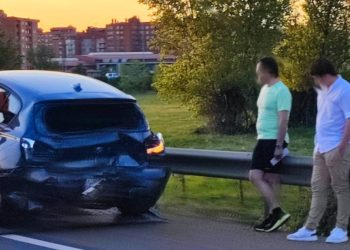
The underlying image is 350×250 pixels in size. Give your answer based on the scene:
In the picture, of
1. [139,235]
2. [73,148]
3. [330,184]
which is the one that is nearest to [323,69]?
[330,184]

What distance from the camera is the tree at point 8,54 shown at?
1101 inches

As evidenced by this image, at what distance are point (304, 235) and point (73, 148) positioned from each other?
Answer: 2.37 metres

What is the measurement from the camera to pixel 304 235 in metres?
6.76

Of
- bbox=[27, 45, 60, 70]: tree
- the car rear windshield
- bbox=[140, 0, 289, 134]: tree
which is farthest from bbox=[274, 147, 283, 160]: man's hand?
bbox=[27, 45, 60, 70]: tree

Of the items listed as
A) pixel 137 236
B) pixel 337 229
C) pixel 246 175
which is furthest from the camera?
pixel 246 175

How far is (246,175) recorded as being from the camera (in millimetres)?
7867

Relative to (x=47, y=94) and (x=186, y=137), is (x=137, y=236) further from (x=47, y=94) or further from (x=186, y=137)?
(x=186, y=137)

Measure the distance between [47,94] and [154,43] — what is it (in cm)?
1482

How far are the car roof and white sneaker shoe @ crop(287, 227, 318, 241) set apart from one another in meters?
2.27

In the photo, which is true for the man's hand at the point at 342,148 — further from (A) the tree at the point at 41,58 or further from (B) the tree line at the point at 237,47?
(A) the tree at the point at 41,58

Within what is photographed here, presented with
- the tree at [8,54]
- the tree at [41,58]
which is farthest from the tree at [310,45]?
the tree at [41,58]

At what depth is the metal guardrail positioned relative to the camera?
24.1 feet

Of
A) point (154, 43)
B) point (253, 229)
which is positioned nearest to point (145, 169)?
point (253, 229)

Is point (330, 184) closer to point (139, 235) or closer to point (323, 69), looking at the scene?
point (323, 69)
